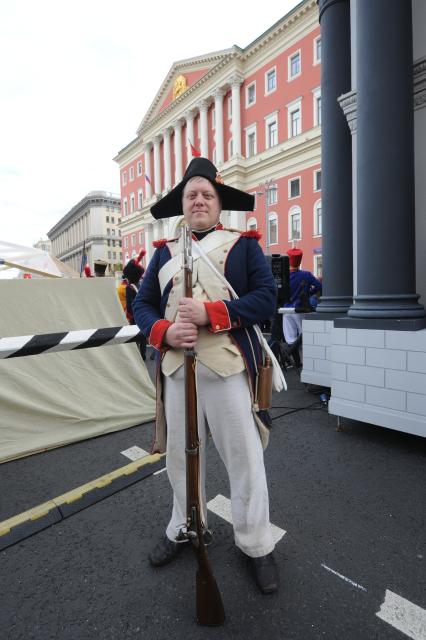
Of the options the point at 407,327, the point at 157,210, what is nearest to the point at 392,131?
the point at 407,327

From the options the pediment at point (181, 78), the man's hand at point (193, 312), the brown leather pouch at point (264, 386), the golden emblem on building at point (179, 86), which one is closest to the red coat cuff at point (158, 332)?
the man's hand at point (193, 312)

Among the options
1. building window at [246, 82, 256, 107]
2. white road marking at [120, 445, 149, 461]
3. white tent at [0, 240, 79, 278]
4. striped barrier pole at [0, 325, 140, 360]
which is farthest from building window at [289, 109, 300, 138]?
white road marking at [120, 445, 149, 461]

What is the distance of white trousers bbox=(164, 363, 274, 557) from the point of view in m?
1.76

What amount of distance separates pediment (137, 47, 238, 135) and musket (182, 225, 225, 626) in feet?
134

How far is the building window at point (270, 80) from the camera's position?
32.7m

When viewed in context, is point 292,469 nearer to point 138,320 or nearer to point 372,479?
point 372,479

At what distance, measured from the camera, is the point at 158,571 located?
74.3 inches

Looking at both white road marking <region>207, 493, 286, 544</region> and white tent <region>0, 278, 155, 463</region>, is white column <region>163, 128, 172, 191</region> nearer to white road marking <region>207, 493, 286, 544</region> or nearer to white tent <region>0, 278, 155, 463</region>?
white tent <region>0, 278, 155, 463</region>

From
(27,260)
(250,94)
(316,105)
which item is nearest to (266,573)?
(27,260)

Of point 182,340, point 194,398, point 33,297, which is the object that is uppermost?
point 33,297

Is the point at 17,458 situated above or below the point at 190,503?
below

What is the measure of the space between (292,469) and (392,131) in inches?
119

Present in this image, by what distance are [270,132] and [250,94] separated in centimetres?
508

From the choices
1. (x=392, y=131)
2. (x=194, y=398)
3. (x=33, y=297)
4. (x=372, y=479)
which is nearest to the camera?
(x=194, y=398)
